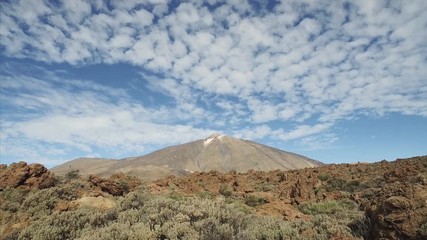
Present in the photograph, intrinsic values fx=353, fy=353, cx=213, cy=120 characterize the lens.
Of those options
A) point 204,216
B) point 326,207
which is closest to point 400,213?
point 204,216

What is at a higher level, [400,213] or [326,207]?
[326,207]

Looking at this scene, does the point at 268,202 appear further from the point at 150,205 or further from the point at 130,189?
the point at 130,189

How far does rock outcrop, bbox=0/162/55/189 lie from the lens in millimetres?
17484

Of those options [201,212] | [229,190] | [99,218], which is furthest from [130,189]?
[201,212]

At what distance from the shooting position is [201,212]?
9.00 m

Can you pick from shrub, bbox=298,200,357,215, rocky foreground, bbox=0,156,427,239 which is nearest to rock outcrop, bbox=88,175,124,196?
rocky foreground, bbox=0,156,427,239

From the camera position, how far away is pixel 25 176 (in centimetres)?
1831

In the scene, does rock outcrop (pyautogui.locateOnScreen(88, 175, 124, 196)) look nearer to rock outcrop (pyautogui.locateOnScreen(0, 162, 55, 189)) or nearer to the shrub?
rock outcrop (pyautogui.locateOnScreen(0, 162, 55, 189))

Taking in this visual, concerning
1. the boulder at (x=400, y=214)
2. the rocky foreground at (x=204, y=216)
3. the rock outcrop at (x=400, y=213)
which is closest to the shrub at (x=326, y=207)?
the rocky foreground at (x=204, y=216)

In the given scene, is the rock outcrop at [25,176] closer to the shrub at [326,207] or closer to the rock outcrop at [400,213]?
the shrub at [326,207]

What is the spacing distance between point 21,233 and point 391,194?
29.9ft

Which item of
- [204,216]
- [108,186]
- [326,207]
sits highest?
[108,186]

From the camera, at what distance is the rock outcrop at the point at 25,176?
17.5 meters

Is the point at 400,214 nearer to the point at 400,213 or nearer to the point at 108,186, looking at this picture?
the point at 400,213
